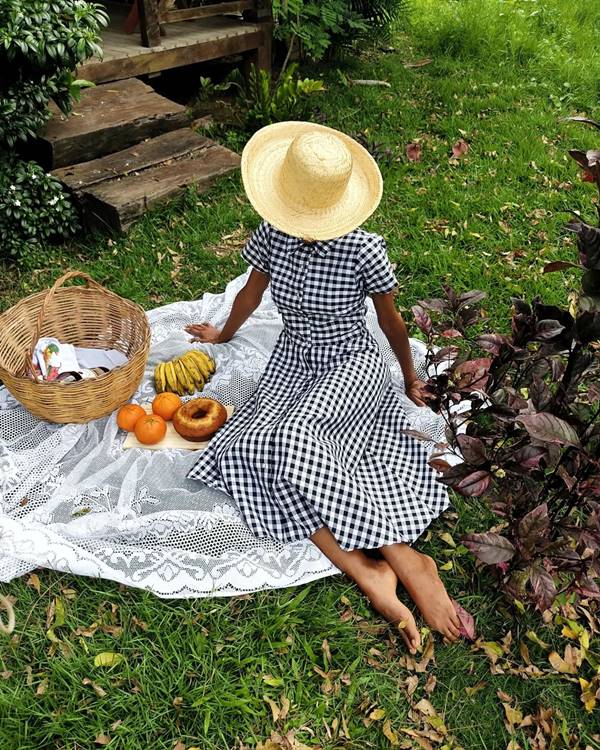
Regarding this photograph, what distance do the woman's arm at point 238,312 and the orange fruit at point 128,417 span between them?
73 centimetres

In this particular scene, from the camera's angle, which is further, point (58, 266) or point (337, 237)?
point (58, 266)

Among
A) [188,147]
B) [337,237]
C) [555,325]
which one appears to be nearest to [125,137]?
[188,147]

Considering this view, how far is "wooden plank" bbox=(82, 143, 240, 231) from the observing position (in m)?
5.06

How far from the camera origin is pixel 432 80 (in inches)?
305

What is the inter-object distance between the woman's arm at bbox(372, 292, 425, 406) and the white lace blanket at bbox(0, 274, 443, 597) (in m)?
0.24

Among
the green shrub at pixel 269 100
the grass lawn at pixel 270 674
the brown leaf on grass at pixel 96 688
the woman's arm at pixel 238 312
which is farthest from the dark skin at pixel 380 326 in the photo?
the green shrub at pixel 269 100

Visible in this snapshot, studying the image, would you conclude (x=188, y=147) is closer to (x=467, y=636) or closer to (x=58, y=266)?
(x=58, y=266)

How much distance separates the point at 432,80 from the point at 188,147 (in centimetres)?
355

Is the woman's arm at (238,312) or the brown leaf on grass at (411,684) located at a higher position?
the woman's arm at (238,312)

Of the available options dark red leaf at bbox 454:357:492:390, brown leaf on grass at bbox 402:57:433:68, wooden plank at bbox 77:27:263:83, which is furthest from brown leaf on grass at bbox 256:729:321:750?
brown leaf on grass at bbox 402:57:433:68

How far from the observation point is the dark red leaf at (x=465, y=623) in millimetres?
2766

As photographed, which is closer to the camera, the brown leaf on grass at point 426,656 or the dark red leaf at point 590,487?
the dark red leaf at point 590,487

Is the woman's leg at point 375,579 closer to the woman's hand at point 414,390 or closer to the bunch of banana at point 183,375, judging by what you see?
the woman's hand at point 414,390

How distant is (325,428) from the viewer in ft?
10.2
